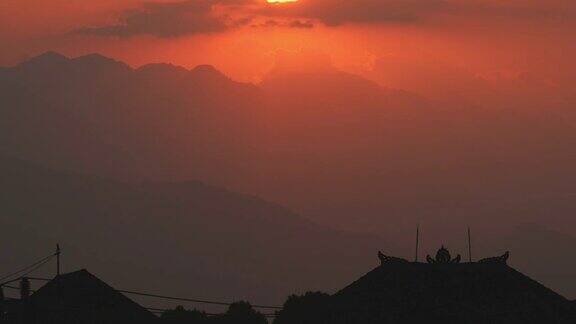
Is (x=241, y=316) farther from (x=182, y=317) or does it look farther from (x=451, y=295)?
(x=451, y=295)

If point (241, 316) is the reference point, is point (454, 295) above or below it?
below

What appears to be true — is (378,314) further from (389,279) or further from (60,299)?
(60,299)

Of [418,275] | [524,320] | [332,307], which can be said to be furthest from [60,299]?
[524,320]

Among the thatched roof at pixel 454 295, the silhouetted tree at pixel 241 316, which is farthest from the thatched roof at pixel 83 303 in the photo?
the silhouetted tree at pixel 241 316

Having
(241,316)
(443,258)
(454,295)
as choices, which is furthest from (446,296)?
(241,316)

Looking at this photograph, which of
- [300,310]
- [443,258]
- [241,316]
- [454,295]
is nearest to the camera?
[454,295]

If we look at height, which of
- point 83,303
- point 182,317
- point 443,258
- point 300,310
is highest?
point 300,310

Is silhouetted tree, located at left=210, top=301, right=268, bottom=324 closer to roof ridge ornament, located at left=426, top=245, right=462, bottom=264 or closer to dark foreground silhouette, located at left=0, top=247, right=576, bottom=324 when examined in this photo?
dark foreground silhouette, located at left=0, top=247, right=576, bottom=324

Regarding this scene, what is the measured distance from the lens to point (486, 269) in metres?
70.9

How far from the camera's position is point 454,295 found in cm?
6894

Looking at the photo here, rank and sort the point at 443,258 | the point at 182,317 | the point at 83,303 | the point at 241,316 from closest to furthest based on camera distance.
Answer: the point at 443,258
the point at 83,303
the point at 182,317
the point at 241,316

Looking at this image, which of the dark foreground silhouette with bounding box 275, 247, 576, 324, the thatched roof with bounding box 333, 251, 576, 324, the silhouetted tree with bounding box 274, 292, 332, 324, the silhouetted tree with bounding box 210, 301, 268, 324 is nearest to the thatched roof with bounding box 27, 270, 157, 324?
the silhouetted tree with bounding box 274, 292, 332, 324

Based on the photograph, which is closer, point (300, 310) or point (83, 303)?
point (83, 303)

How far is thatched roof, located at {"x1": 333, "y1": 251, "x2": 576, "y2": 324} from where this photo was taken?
68.3m
